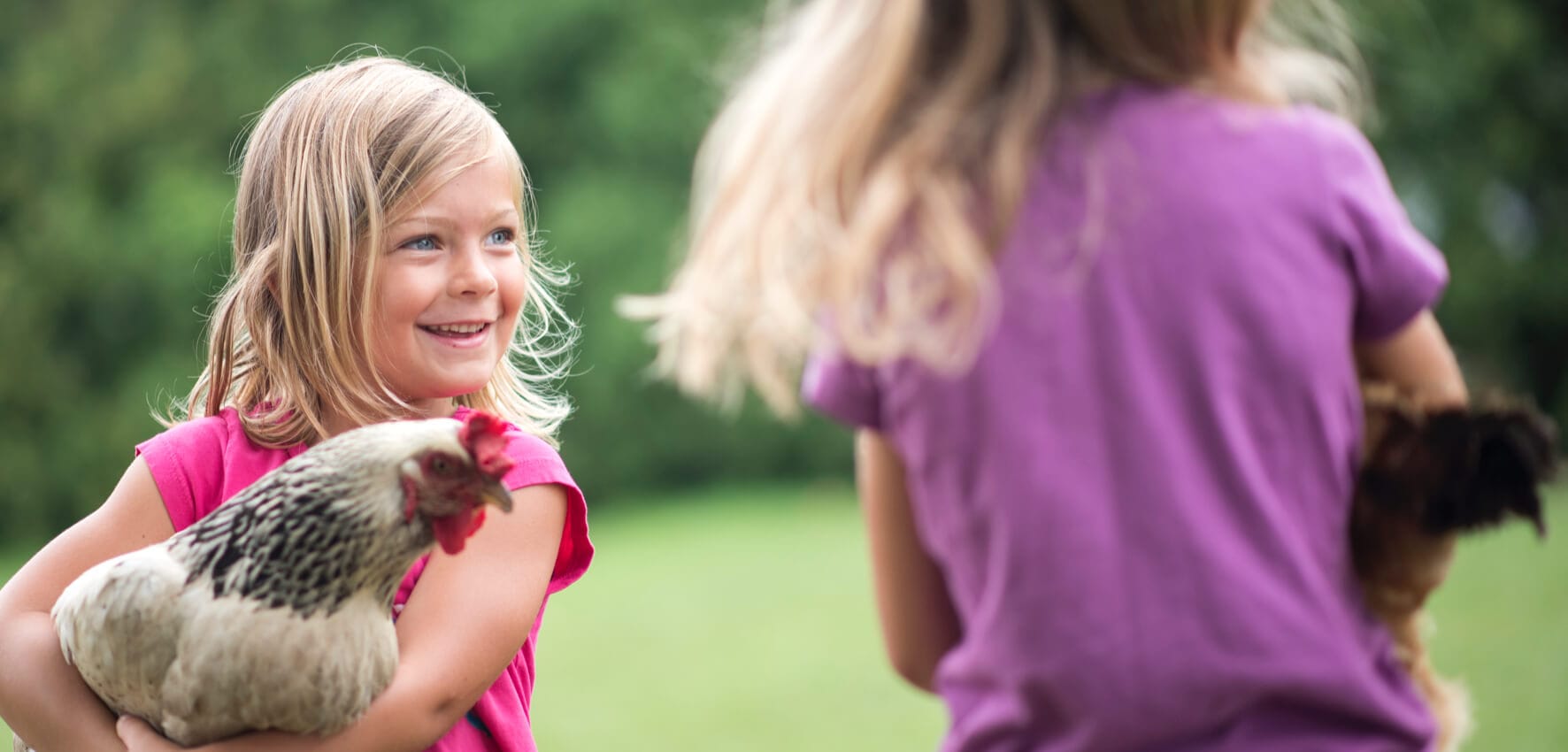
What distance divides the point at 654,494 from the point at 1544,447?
35.8 ft

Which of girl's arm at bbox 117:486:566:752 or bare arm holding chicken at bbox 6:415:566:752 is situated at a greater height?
→ bare arm holding chicken at bbox 6:415:566:752

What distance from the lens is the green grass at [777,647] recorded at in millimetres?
6527

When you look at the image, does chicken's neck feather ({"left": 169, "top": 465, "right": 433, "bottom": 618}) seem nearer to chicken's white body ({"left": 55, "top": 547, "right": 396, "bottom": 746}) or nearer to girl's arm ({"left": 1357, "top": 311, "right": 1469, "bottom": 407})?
chicken's white body ({"left": 55, "top": 547, "right": 396, "bottom": 746})

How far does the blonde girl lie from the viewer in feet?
6.41

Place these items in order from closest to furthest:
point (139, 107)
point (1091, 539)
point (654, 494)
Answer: point (1091, 539), point (139, 107), point (654, 494)

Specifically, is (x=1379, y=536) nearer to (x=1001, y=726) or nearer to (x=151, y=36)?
(x=1001, y=726)

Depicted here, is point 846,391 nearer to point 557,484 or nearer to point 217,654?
point 557,484

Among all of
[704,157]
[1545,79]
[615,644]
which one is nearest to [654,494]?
[615,644]

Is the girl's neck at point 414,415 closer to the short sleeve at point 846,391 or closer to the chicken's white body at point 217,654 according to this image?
the chicken's white body at point 217,654

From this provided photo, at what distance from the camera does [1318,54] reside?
1.62 metres

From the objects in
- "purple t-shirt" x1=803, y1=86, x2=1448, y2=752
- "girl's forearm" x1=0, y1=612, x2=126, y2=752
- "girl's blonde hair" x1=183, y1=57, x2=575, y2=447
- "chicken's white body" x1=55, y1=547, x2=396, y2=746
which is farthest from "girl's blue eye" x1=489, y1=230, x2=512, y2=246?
"purple t-shirt" x1=803, y1=86, x2=1448, y2=752

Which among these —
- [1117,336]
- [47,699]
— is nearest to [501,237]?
[47,699]

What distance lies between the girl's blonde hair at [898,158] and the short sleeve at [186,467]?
37.5 inches

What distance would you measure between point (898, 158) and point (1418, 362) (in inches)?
23.3
